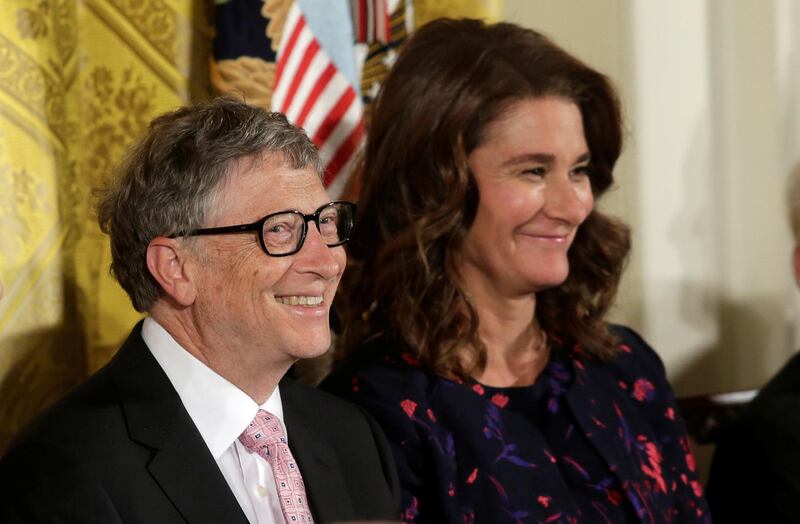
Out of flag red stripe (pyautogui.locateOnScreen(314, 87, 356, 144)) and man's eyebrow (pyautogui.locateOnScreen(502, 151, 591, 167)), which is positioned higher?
flag red stripe (pyautogui.locateOnScreen(314, 87, 356, 144))

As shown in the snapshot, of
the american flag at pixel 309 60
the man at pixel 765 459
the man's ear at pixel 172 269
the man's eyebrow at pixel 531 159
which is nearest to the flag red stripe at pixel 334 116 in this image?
the american flag at pixel 309 60

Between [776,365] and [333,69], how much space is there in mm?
1980

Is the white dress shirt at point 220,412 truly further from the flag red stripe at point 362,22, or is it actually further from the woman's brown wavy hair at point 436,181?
the flag red stripe at point 362,22

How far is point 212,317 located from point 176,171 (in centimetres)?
24

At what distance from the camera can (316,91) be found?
9.31 feet

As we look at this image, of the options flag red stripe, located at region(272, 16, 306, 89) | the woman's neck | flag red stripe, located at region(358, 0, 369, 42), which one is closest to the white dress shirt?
the woman's neck

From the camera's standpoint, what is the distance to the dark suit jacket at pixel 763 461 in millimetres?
3037

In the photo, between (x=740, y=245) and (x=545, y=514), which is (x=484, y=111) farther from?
(x=740, y=245)

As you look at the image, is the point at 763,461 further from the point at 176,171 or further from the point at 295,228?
the point at 176,171

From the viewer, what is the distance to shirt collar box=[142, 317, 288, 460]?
1972 mm

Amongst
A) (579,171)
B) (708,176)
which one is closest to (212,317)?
(579,171)

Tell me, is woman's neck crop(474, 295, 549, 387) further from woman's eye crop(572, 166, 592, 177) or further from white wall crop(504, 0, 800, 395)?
white wall crop(504, 0, 800, 395)

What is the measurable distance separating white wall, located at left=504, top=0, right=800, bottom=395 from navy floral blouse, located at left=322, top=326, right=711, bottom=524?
95 centimetres

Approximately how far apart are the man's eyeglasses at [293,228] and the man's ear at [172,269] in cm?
3
